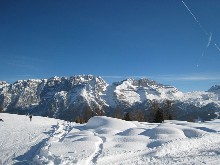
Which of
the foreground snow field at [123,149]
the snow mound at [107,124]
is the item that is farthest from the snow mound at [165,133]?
the snow mound at [107,124]

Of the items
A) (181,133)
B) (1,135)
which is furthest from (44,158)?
(1,135)

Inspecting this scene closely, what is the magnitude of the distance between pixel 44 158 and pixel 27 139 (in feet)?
35.4

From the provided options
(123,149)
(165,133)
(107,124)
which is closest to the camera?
(123,149)

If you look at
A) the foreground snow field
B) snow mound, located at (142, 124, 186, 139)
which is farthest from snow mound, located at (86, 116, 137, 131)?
snow mound, located at (142, 124, 186, 139)

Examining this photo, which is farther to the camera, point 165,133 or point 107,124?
point 107,124

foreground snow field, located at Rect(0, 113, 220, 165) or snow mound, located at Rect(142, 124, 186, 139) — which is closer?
foreground snow field, located at Rect(0, 113, 220, 165)

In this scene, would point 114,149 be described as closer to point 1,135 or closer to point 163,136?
point 163,136

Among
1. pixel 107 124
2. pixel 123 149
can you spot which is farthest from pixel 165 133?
pixel 107 124

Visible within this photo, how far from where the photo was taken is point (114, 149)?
24.7m

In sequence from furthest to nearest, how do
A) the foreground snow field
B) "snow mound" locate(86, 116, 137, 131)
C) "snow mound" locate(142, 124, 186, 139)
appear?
"snow mound" locate(86, 116, 137, 131) < "snow mound" locate(142, 124, 186, 139) < the foreground snow field

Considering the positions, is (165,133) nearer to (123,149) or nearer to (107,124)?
(123,149)

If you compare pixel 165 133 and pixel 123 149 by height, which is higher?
pixel 165 133

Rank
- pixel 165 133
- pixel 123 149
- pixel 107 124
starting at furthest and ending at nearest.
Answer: pixel 107 124, pixel 165 133, pixel 123 149

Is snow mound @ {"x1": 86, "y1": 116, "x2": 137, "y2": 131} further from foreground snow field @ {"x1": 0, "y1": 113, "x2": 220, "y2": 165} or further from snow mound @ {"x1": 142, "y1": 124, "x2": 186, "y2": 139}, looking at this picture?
snow mound @ {"x1": 142, "y1": 124, "x2": 186, "y2": 139}
